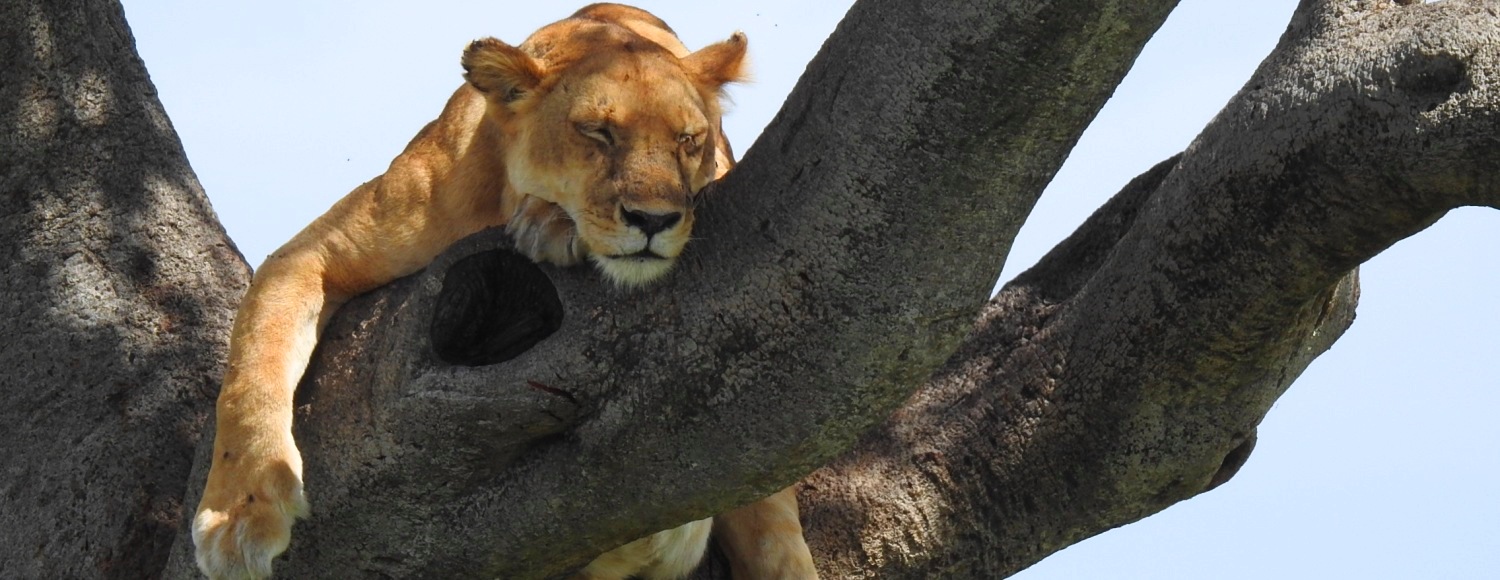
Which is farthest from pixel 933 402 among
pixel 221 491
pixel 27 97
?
pixel 27 97

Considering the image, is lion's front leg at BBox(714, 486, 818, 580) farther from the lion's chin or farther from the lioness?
the lion's chin

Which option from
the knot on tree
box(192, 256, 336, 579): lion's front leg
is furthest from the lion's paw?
the knot on tree

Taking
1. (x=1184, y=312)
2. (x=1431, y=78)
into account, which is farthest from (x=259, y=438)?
(x=1431, y=78)

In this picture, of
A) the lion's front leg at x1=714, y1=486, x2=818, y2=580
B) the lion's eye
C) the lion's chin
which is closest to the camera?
the lion's chin

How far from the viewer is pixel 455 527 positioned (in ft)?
12.9

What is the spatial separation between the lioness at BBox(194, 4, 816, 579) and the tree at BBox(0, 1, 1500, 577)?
0.11 meters

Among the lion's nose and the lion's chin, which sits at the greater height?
the lion's nose

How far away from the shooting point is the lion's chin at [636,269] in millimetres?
3688

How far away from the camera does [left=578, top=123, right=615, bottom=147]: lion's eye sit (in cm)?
415

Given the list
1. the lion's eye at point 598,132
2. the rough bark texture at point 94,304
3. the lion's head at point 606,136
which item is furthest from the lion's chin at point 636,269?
the rough bark texture at point 94,304

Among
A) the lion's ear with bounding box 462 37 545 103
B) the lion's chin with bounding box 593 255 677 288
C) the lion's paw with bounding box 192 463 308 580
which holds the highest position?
the lion's ear with bounding box 462 37 545 103

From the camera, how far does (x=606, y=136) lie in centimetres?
416

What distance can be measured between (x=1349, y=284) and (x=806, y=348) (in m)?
1.68

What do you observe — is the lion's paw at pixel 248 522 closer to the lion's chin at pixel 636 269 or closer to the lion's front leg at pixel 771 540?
the lion's chin at pixel 636 269
